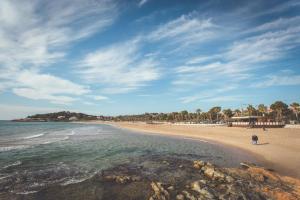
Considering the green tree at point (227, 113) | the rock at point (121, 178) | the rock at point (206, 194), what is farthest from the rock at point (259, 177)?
the green tree at point (227, 113)

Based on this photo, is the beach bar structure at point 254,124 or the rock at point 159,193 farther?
the beach bar structure at point 254,124

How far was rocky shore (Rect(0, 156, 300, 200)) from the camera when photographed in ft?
42.0

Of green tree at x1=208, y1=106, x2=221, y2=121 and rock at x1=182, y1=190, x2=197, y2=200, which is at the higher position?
green tree at x1=208, y1=106, x2=221, y2=121

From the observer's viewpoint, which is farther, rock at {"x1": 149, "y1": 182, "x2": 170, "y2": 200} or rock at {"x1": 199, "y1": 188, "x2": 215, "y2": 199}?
rock at {"x1": 149, "y1": 182, "x2": 170, "y2": 200}

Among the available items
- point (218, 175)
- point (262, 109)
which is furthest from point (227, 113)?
point (218, 175)

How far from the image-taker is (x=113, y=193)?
554 inches

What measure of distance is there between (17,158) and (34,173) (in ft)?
26.0

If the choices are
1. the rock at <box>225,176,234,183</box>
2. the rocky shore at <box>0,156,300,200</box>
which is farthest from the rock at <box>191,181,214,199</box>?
the rock at <box>225,176,234,183</box>

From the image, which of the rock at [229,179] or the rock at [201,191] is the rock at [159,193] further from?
the rock at [229,179]

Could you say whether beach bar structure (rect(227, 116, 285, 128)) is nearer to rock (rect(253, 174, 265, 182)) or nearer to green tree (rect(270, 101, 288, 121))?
green tree (rect(270, 101, 288, 121))

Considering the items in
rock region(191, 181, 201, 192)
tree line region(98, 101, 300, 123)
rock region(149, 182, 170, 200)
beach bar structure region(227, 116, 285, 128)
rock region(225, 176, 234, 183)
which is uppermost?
tree line region(98, 101, 300, 123)

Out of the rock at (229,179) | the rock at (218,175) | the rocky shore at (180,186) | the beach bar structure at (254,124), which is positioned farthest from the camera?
the beach bar structure at (254,124)

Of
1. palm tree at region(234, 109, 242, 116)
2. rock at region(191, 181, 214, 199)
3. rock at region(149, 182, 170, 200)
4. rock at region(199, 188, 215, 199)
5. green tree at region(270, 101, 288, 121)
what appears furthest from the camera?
palm tree at region(234, 109, 242, 116)

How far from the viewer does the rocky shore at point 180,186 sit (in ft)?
42.0
